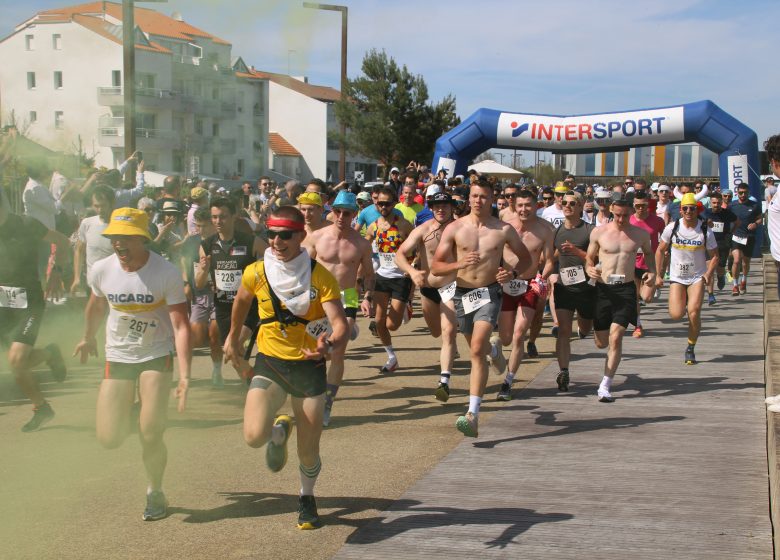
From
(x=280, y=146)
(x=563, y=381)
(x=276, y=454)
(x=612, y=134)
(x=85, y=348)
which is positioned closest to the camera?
(x=276, y=454)

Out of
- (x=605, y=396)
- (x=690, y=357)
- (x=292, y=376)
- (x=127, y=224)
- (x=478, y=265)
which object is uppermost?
(x=127, y=224)

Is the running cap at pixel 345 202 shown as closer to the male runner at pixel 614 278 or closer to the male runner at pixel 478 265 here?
the male runner at pixel 478 265

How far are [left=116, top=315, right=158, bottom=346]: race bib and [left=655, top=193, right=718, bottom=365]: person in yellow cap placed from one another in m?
7.06

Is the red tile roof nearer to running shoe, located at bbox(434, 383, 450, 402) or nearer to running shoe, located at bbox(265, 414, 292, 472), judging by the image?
running shoe, located at bbox(434, 383, 450, 402)

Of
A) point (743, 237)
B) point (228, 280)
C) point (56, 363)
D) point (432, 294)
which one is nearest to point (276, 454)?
point (228, 280)

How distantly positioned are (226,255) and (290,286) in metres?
3.26

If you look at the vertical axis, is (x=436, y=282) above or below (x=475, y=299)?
above


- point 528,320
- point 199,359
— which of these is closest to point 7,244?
point 199,359

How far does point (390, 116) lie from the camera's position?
118 feet

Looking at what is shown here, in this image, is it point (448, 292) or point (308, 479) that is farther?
point (448, 292)

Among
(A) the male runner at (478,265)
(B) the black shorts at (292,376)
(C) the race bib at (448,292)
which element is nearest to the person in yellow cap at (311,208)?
(A) the male runner at (478,265)

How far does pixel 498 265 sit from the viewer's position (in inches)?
299

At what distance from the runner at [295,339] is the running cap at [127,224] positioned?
0.73 m

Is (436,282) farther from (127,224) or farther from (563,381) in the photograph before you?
(127,224)
